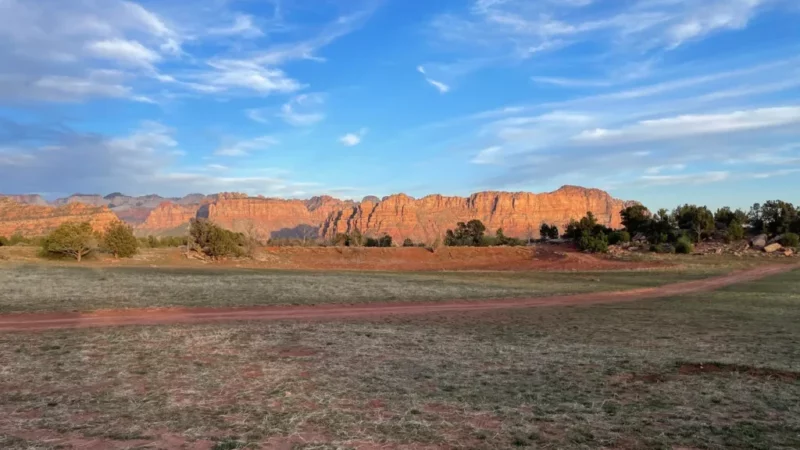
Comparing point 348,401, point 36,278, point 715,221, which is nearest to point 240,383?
point 348,401

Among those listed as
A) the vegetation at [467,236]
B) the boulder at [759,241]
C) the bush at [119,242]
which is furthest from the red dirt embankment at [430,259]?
the boulder at [759,241]

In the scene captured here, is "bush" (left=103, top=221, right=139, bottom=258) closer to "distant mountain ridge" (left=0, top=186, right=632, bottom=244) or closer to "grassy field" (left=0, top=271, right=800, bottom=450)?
"grassy field" (left=0, top=271, right=800, bottom=450)

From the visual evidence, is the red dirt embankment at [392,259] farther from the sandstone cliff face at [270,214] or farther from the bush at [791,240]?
the sandstone cliff face at [270,214]

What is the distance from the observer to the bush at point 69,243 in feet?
156

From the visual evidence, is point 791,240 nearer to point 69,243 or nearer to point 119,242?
point 119,242

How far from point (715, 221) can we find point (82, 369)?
7436 centimetres

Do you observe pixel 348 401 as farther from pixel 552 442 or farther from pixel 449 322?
pixel 449 322

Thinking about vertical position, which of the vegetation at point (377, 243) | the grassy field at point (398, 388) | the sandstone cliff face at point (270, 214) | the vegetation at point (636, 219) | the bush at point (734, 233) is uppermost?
the sandstone cliff face at point (270, 214)

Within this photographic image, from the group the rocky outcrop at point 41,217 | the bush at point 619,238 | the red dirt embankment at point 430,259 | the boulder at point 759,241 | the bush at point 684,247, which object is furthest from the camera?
the rocky outcrop at point 41,217

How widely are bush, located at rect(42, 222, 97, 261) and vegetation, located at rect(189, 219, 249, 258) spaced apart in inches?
387

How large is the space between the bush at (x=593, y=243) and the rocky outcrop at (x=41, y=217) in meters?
68.2

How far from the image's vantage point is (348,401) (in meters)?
7.27

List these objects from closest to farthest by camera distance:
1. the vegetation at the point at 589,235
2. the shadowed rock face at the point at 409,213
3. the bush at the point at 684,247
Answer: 1. the bush at the point at 684,247
2. the vegetation at the point at 589,235
3. the shadowed rock face at the point at 409,213

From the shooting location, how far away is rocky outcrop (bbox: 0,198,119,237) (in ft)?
276
